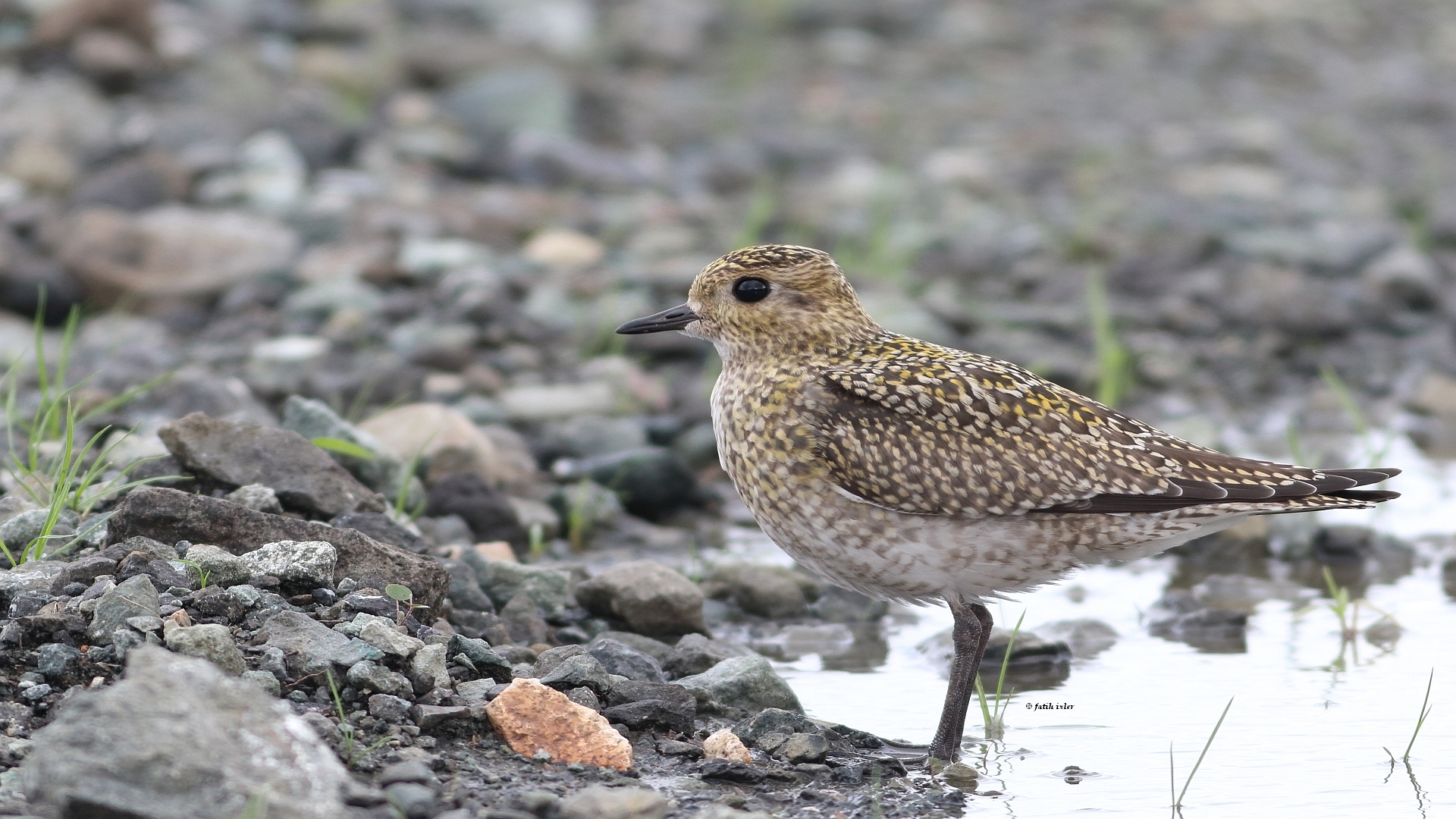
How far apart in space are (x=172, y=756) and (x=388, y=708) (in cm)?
115

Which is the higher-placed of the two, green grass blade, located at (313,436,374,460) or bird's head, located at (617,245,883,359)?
bird's head, located at (617,245,883,359)

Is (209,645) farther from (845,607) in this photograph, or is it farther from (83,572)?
(845,607)

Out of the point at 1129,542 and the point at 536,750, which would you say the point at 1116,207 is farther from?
the point at 536,750

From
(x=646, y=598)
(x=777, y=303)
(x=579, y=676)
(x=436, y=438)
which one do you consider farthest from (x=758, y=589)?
(x=579, y=676)

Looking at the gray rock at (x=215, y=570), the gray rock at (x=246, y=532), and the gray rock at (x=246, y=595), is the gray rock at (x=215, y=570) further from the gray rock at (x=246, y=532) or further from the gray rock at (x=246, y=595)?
the gray rock at (x=246, y=532)

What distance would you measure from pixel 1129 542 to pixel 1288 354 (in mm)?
7269

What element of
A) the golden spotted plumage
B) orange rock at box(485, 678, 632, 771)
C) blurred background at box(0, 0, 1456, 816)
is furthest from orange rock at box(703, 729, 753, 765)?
blurred background at box(0, 0, 1456, 816)

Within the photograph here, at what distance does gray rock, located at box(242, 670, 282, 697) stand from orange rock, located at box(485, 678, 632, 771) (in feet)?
2.26

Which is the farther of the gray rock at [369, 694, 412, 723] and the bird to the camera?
the bird

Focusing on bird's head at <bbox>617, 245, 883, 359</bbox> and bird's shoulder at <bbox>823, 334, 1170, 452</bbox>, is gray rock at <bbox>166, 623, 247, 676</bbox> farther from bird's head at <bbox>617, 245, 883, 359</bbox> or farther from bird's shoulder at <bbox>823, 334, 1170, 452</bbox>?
bird's shoulder at <bbox>823, 334, 1170, 452</bbox>

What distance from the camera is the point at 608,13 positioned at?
21.1 m

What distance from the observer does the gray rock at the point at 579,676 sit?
19.4ft

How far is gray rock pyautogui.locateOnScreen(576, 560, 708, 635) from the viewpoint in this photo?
7.27 metres

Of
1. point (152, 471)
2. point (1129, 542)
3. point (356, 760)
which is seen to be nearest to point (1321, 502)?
point (1129, 542)
